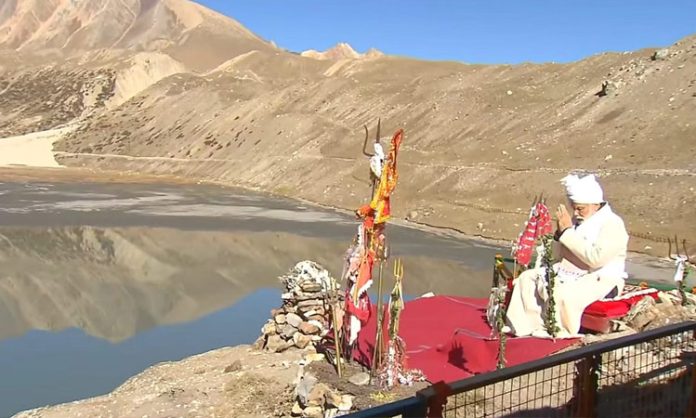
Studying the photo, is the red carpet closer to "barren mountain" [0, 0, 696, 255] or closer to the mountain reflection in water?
the mountain reflection in water

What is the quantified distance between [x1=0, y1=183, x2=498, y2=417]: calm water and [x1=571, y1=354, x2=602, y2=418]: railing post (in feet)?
27.2

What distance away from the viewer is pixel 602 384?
5.98 metres

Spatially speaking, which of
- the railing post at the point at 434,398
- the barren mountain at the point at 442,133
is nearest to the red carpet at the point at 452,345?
the railing post at the point at 434,398

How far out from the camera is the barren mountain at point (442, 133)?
29656 mm

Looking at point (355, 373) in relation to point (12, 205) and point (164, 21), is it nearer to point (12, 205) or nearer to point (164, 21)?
point (12, 205)

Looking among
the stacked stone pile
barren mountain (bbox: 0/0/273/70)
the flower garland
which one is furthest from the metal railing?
barren mountain (bbox: 0/0/273/70)

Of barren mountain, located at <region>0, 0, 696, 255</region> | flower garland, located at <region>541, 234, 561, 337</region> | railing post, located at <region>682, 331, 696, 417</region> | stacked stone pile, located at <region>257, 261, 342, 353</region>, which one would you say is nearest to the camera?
railing post, located at <region>682, 331, 696, 417</region>

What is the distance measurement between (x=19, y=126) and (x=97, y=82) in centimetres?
1388

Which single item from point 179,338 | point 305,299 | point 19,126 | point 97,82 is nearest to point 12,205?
point 179,338

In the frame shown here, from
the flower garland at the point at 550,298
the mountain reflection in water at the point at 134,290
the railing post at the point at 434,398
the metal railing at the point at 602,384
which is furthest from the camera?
the mountain reflection in water at the point at 134,290

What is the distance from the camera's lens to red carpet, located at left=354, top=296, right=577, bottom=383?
9.21m

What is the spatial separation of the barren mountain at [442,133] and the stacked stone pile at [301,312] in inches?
588

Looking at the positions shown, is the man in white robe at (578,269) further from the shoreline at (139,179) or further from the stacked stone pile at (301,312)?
the shoreline at (139,179)

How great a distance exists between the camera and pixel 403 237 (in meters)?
27.0
